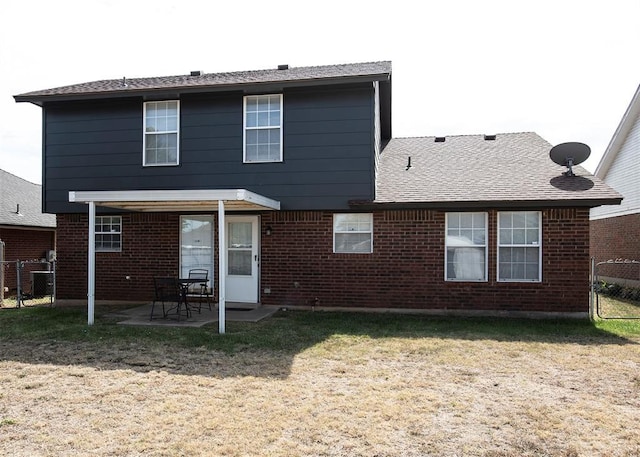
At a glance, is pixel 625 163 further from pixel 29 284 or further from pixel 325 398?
pixel 29 284

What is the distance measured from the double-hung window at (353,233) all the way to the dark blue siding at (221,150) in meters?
0.46

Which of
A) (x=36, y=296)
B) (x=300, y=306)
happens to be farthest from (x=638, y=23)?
(x=36, y=296)

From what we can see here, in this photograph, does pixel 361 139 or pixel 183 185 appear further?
pixel 183 185

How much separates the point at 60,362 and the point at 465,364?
537 cm

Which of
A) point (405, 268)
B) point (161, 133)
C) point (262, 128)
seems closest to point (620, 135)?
point (405, 268)

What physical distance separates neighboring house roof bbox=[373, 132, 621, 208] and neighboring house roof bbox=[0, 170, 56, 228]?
39.7 feet

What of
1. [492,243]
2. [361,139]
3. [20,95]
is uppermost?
[20,95]

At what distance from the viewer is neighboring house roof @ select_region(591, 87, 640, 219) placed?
1539 centimetres

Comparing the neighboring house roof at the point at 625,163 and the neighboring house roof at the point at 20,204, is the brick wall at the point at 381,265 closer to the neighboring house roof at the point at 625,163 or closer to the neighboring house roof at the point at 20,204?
the neighboring house roof at the point at 20,204

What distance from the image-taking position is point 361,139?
32.7ft

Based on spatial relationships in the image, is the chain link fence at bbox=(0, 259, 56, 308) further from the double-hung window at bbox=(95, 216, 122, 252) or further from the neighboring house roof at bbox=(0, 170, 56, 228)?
the double-hung window at bbox=(95, 216, 122, 252)

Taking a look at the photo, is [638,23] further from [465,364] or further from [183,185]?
[183,185]

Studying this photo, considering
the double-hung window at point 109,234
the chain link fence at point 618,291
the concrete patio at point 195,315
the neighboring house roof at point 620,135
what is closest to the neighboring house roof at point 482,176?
the chain link fence at point 618,291

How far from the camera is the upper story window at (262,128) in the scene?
34.2 feet
